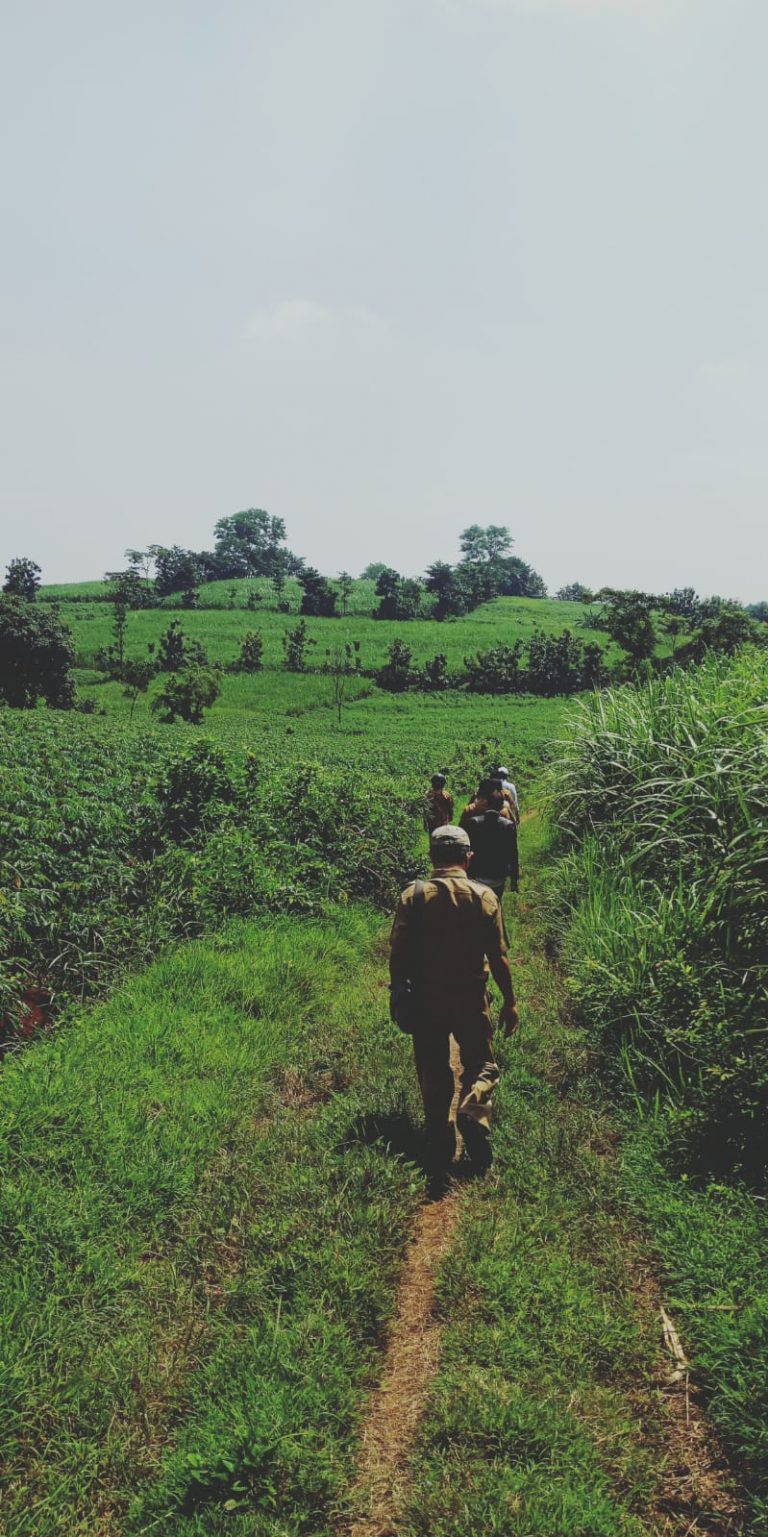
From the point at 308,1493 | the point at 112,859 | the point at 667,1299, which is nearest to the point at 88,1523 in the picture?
the point at 308,1493

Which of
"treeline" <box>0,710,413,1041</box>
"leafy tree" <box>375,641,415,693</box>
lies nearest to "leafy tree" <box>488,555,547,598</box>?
"leafy tree" <box>375,641,415,693</box>

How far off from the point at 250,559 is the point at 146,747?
482 ft

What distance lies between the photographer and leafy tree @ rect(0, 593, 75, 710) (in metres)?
52.9

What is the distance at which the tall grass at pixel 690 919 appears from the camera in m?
4.46

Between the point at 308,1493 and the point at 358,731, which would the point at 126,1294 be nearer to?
the point at 308,1493

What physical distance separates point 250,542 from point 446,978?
6516 inches

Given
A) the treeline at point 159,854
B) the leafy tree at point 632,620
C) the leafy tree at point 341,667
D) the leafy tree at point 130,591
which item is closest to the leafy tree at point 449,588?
the leafy tree at point 341,667

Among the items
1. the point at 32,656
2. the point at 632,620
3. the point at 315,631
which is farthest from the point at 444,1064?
the point at 315,631

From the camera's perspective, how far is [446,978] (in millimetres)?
4301

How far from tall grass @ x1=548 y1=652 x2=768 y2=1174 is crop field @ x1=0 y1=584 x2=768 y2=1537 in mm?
32

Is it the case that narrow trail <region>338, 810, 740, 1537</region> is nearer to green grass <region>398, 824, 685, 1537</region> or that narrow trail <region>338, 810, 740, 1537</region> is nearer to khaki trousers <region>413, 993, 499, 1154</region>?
green grass <region>398, 824, 685, 1537</region>

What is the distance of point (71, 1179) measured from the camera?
3.98 meters

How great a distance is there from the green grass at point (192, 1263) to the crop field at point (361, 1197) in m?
0.01

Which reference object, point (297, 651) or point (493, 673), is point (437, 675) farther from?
point (297, 651)
